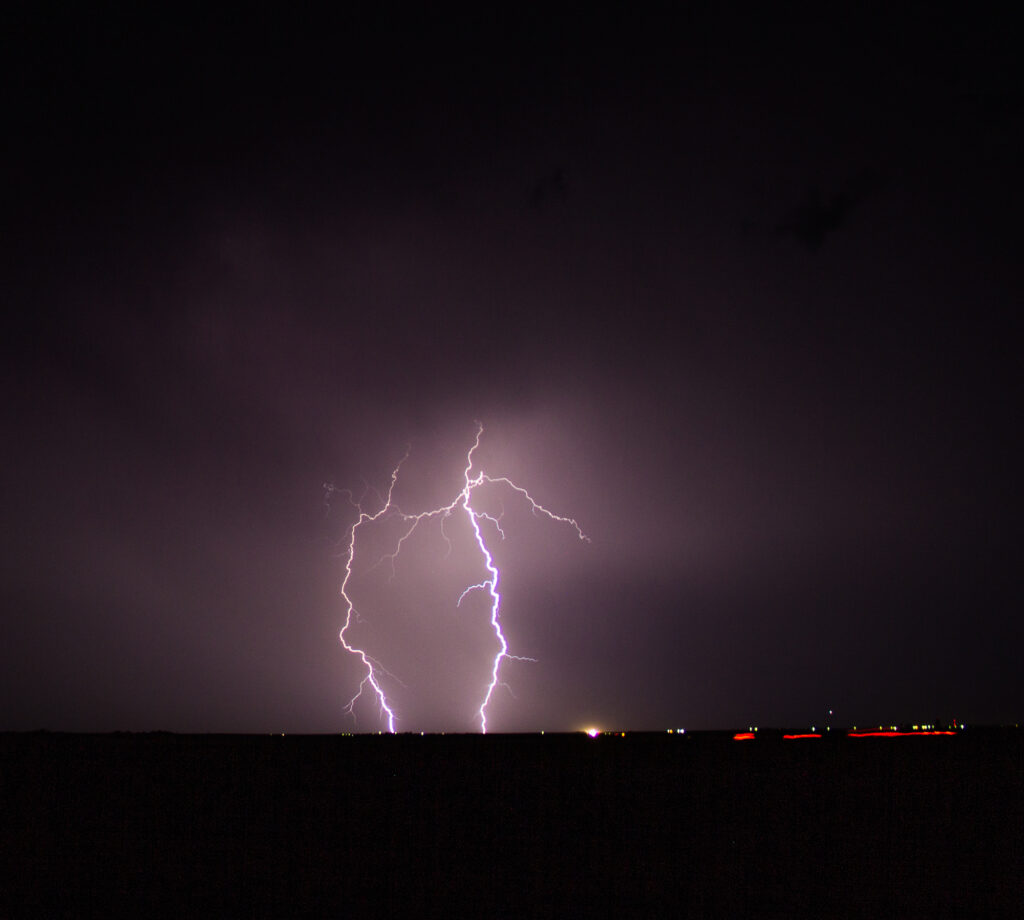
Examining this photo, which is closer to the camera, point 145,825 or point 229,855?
point 229,855

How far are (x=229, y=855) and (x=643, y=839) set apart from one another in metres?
2.40

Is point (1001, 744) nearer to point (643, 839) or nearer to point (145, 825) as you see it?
point (643, 839)

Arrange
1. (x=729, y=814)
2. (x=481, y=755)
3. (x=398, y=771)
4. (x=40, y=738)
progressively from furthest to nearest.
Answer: (x=40, y=738), (x=481, y=755), (x=398, y=771), (x=729, y=814)

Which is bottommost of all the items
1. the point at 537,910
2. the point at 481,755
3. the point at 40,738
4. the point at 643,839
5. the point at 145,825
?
the point at 537,910

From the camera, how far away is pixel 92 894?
3.68 m

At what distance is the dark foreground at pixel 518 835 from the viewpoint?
3.55 metres

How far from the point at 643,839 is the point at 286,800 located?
2554 millimetres

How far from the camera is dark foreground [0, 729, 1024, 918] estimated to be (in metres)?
3.55

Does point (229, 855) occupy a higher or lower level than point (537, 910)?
higher

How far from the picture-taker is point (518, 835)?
14.5ft

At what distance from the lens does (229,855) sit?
→ 4191 mm

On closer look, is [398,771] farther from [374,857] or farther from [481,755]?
[374,857]

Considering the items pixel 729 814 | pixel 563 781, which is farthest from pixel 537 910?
pixel 563 781

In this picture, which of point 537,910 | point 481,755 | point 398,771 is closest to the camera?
point 537,910
